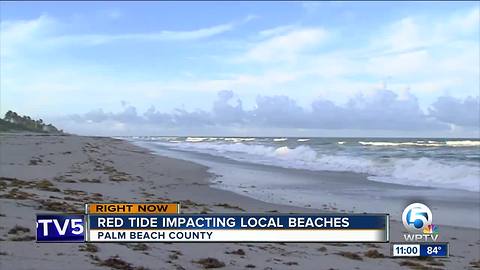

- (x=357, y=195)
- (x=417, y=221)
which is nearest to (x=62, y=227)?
(x=417, y=221)

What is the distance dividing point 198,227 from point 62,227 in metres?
1.53

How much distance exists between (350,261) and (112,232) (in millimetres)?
3542

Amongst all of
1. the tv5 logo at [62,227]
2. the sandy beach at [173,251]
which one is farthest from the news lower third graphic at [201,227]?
the sandy beach at [173,251]

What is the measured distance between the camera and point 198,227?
5.08 m

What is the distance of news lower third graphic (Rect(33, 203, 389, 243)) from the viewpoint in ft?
16.5

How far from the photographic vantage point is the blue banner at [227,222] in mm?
5066

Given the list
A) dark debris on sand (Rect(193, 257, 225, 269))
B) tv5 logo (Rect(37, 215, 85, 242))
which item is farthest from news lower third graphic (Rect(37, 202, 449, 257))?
dark debris on sand (Rect(193, 257, 225, 269))

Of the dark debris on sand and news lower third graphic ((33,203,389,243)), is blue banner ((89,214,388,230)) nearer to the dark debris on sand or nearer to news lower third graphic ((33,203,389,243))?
news lower third graphic ((33,203,389,243))

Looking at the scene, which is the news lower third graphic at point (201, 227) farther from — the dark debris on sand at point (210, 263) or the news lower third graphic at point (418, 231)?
the dark debris on sand at point (210, 263)

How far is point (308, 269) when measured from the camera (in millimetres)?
5957

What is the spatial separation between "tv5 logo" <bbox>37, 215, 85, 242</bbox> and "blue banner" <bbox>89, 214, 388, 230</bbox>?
14 centimetres

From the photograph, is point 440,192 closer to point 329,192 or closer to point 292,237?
point 329,192

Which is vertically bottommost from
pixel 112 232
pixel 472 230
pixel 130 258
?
pixel 472 230

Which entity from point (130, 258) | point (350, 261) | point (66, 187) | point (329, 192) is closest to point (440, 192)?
point (329, 192)
